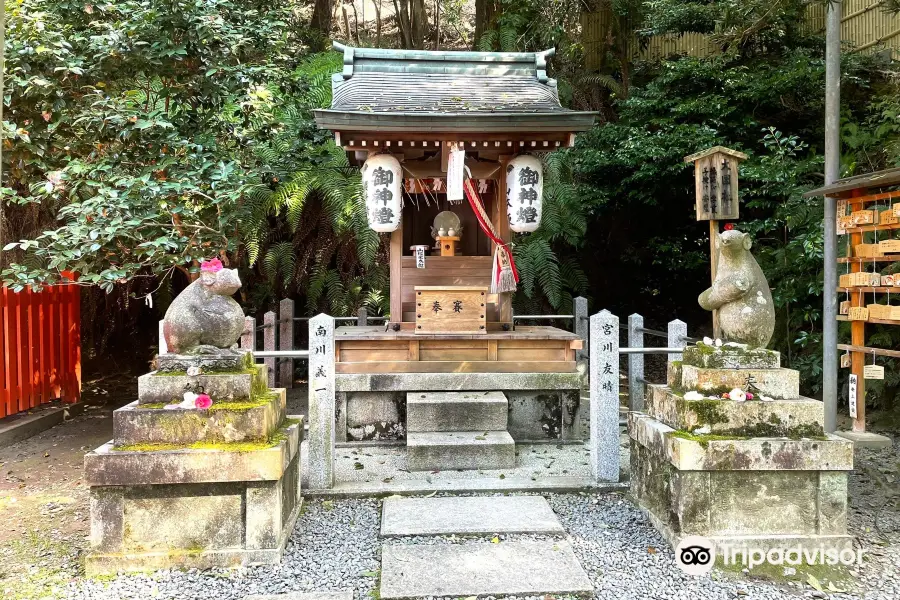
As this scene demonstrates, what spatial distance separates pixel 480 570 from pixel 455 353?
3.20 m

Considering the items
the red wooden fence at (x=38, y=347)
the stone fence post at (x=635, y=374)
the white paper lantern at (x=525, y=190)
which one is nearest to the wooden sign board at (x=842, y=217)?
the stone fence post at (x=635, y=374)

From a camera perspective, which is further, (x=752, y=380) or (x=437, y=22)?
(x=437, y=22)

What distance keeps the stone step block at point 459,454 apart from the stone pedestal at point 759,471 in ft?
5.86

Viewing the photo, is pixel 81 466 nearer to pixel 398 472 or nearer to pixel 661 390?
pixel 398 472

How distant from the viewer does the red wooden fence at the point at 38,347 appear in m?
6.54

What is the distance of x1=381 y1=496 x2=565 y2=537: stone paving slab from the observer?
3.78m

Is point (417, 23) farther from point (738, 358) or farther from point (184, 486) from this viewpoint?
point (184, 486)

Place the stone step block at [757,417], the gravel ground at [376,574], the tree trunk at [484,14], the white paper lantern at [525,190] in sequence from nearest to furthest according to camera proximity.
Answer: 1. the gravel ground at [376,574]
2. the stone step block at [757,417]
3. the white paper lantern at [525,190]
4. the tree trunk at [484,14]

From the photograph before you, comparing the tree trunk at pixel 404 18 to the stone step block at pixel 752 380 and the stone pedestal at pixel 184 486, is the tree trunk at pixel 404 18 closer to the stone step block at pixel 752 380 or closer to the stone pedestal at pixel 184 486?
the stone pedestal at pixel 184 486

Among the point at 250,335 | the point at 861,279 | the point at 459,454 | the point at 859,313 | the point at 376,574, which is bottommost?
the point at 376,574

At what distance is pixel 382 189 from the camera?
259 inches

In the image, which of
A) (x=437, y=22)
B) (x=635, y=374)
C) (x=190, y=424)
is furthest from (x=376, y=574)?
(x=437, y=22)

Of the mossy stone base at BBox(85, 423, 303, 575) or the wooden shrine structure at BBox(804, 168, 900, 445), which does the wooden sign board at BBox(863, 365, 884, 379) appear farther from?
the mossy stone base at BBox(85, 423, 303, 575)

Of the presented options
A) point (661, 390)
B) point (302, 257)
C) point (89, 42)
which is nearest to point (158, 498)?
point (661, 390)
